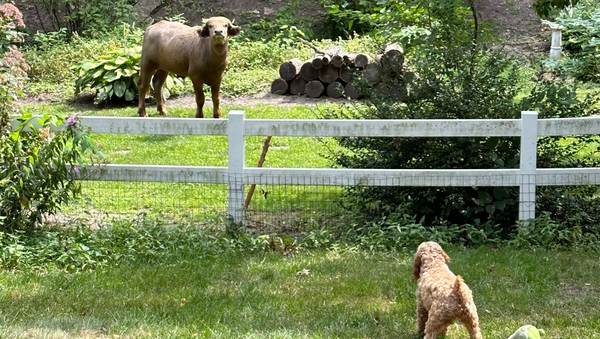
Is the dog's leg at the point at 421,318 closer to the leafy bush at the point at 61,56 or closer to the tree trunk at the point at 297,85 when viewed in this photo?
the tree trunk at the point at 297,85

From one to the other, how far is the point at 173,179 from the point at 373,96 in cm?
235

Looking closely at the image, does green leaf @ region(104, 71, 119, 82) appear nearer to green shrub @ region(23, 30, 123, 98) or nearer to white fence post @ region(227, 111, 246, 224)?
green shrub @ region(23, 30, 123, 98)

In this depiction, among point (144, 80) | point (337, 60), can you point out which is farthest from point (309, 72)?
point (144, 80)

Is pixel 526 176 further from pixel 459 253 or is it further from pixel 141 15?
pixel 141 15

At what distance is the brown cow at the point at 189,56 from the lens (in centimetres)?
1290

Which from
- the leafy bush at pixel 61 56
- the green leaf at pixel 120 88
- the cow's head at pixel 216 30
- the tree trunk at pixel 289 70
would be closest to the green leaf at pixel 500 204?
the cow's head at pixel 216 30

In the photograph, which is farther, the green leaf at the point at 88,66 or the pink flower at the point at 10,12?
the green leaf at the point at 88,66

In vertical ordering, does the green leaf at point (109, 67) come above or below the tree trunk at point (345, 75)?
above

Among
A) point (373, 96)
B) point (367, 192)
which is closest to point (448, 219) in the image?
point (367, 192)

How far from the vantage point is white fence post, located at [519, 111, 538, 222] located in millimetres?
7848

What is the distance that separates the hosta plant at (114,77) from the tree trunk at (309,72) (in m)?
2.49

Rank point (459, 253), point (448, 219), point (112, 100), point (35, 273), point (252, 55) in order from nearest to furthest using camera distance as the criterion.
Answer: point (35, 273)
point (459, 253)
point (448, 219)
point (112, 100)
point (252, 55)

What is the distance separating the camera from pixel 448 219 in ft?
27.6

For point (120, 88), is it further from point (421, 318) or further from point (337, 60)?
point (421, 318)
